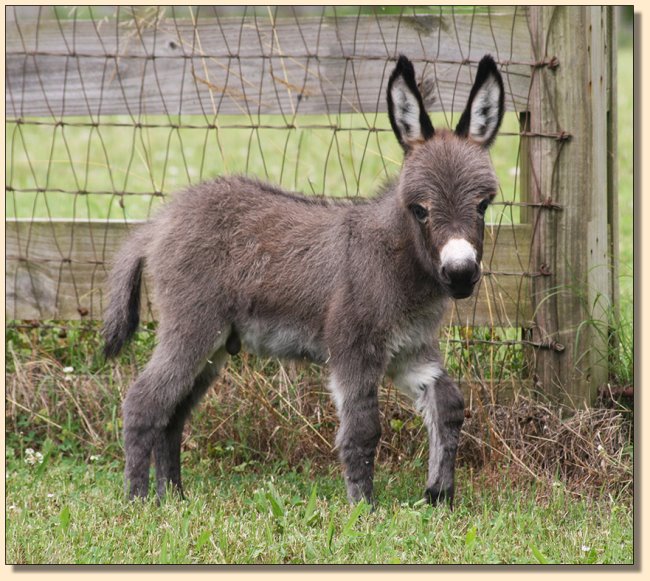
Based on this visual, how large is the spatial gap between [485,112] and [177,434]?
2.21m

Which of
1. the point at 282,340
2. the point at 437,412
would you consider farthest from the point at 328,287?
the point at 437,412

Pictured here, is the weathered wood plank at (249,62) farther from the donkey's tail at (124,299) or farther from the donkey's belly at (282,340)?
the donkey's belly at (282,340)

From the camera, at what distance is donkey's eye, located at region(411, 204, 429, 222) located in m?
4.17

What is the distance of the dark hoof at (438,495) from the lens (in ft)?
15.0

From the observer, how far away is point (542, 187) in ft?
17.0

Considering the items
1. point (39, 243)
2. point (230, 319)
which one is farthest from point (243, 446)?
point (39, 243)

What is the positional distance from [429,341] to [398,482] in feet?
2.71

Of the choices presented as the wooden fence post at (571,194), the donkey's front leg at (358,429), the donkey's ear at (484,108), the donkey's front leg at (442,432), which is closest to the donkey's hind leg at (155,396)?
the donkey's front leg at (358,429)

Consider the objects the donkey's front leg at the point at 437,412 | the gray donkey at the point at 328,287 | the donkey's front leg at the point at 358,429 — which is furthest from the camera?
the donkey's front leg at the point at 437,412

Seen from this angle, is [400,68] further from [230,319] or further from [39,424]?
[39,424]

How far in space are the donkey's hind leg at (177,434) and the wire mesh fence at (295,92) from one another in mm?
827

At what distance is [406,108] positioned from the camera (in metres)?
4.28

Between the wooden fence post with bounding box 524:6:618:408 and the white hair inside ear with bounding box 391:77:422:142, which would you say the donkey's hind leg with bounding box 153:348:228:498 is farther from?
the wooden fence post with bounding box 524:6:618:408

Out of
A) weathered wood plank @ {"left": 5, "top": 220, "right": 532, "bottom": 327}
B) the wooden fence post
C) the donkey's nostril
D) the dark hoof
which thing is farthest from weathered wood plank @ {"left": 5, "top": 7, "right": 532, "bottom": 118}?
the dark hoof
